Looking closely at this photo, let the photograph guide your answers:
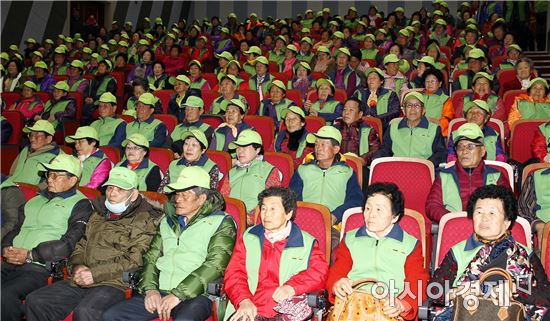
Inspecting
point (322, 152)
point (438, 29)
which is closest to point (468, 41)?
point (438, 29)

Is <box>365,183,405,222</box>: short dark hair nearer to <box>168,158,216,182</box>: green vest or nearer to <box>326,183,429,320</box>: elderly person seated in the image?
<box>326,183,429,320</box>: elderly person seated

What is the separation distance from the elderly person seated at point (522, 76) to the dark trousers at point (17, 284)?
491cm

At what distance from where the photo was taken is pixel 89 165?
198 inches

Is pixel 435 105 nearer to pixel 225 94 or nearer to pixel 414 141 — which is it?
pixel 414 141

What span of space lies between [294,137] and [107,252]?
2228 mm

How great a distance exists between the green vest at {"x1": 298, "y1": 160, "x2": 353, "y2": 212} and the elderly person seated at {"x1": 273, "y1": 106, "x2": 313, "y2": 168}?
0.91 m

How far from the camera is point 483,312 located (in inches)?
102

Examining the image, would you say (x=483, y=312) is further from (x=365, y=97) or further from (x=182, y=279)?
(x=365, y=97)

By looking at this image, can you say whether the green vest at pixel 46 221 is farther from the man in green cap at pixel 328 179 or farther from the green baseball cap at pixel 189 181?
the man in green cap at pixel 328 179

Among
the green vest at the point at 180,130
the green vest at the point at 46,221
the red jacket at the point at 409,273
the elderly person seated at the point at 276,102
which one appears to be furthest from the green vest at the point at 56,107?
the red jacket at the point at 409,273

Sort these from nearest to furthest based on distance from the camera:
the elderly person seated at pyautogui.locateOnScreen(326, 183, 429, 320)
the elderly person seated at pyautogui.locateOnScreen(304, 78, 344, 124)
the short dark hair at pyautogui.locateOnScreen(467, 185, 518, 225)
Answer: the short dark hair at pyautogui.locateOnScreen(467, 185, 518, 225) < the elderly person seated at pyautogui.locateOnScreen(326, 183, 429, 320) < the elderly person seated at pyautogui.locateOnScreen(304, 78, 344, 124)

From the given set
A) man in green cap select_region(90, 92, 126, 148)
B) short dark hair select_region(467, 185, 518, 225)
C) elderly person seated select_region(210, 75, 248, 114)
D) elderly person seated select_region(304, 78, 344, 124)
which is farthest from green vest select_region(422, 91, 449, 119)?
short dark hair select_region(467, 185, 518, 225)

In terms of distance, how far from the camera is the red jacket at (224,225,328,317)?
3084mm

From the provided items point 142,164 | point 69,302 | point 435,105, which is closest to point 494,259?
point 69,302
